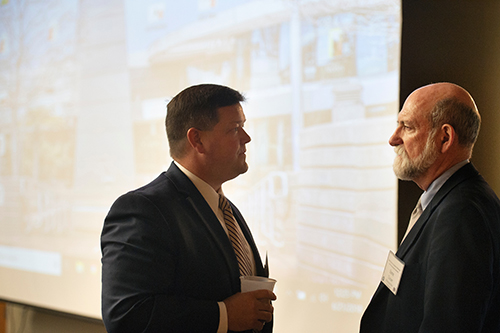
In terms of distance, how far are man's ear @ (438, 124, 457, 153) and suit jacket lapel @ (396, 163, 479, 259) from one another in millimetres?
92

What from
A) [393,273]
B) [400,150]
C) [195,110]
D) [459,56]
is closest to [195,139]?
[195,110]

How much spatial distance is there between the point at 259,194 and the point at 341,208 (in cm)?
58

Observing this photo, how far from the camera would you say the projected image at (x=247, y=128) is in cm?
230

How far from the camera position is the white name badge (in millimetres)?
1447

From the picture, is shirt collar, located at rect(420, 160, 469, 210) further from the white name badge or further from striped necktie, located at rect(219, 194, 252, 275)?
striped necktie, located at rect(219, 194, 252, 275)

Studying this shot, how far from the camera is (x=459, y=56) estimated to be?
85.4 inches

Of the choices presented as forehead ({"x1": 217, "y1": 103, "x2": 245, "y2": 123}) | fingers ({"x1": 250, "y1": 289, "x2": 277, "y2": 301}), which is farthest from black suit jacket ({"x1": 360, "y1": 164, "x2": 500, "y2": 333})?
forehead ({"x1": 217, "y1": 103, "x2": 245, "y2": 123})

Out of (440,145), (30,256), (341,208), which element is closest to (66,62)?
(30,256)

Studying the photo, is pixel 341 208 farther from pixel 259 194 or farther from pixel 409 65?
pixel 409 65

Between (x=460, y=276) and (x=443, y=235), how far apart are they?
5.2 inches

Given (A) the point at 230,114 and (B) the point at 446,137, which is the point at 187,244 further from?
(B) the point at 446,137

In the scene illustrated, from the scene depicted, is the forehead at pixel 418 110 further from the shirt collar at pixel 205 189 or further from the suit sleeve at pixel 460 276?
the shirt collar at pixel 205 189

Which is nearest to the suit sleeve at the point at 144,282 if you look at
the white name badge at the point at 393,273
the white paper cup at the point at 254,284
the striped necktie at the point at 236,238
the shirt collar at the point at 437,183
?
the white paper cup at the point at 254,284

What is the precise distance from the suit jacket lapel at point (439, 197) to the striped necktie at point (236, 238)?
59 cm
